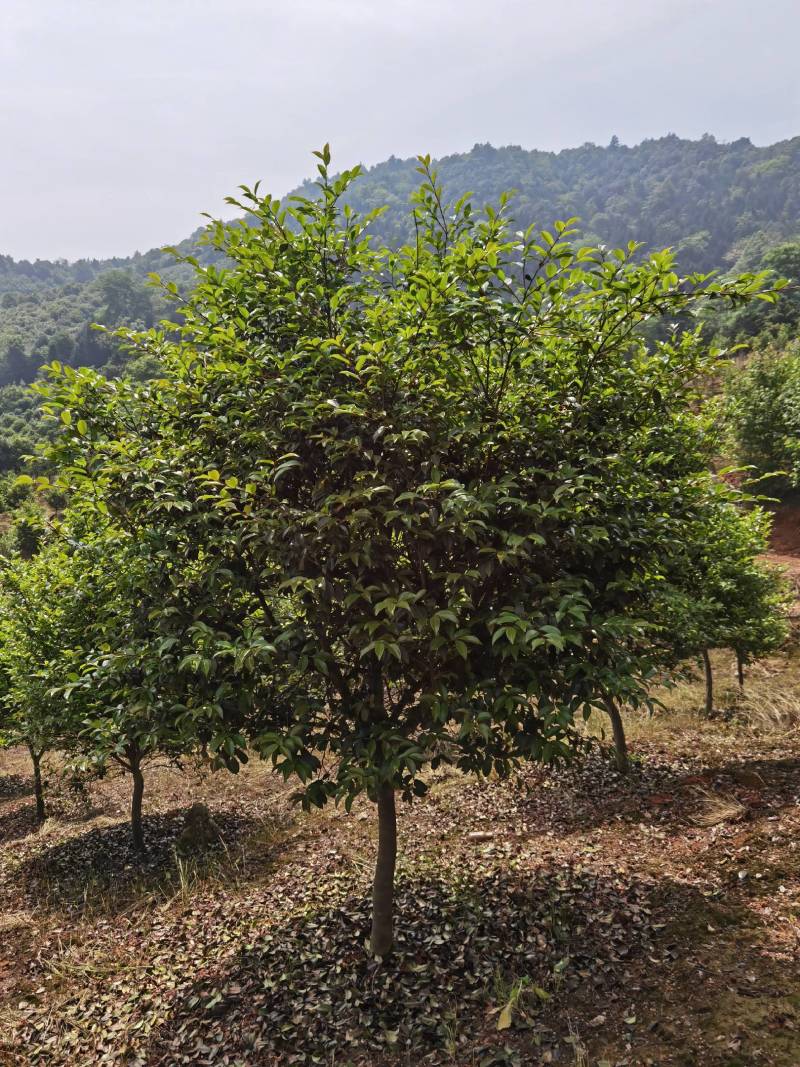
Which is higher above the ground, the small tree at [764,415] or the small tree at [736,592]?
the small tree at [764,415]

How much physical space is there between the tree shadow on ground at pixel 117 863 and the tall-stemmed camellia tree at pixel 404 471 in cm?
600

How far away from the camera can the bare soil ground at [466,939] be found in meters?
4.77

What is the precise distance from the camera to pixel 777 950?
16.6 feet

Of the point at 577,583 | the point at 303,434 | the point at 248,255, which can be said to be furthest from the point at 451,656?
the point at 248,255

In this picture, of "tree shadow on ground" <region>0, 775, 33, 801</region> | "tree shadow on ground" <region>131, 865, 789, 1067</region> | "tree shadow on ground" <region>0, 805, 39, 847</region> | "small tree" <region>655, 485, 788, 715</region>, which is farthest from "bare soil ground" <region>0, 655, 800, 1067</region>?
"tree shadow on ground" <region>0, 775, 33, 801</region>

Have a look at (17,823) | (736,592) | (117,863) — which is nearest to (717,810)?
(736,592)

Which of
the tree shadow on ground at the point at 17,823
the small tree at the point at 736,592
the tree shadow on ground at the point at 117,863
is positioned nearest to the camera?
the tree shadow on ground at the point at 117,863

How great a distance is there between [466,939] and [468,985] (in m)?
0.58

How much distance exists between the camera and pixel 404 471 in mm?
4590

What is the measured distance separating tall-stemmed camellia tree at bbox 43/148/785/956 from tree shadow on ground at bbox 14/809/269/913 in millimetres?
6005

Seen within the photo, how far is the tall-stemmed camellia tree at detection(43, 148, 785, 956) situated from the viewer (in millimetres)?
4250

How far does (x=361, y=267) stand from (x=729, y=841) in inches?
290

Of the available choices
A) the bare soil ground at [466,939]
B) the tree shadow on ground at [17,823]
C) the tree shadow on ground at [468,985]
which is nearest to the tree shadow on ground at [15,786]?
the tree shadow on ground at [17,823]

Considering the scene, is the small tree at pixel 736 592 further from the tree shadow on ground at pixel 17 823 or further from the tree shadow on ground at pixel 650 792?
the tree shadow on ground at pixel 17 823
